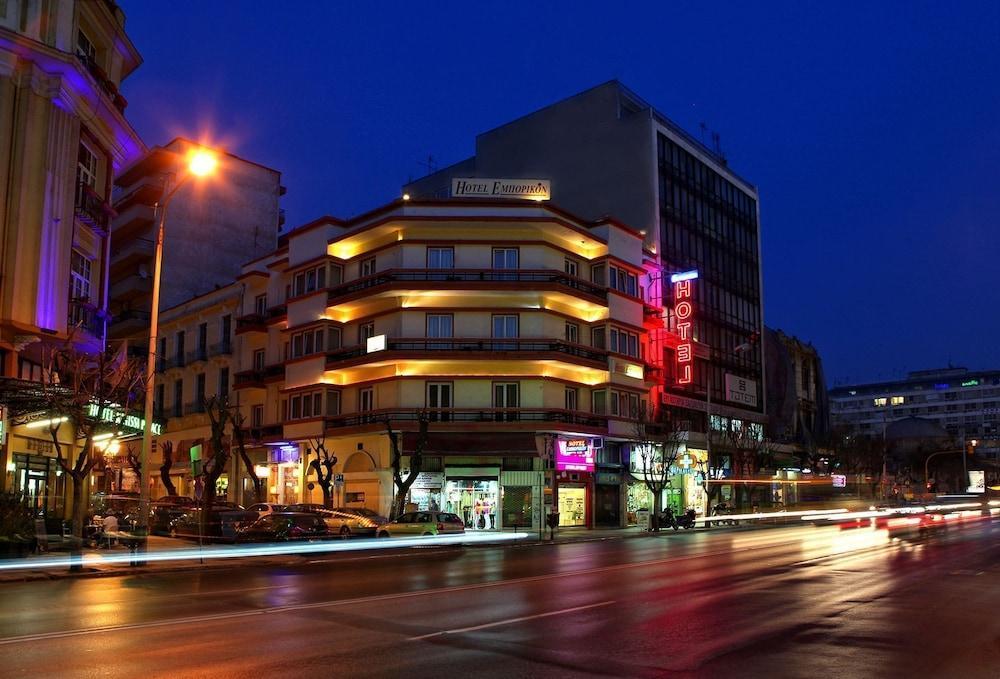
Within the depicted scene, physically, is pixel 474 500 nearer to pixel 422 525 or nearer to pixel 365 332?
pixel 365 332

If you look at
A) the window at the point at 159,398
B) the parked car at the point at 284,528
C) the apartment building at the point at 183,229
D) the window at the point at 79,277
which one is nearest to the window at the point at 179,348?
the apartment building at the point at 183,229

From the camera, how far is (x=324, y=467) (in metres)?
48.2

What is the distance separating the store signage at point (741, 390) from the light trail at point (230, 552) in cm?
3102

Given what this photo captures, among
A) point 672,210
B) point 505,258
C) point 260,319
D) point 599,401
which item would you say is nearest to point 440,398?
point 505,258

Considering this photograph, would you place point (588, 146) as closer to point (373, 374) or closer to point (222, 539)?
point (373, 374)

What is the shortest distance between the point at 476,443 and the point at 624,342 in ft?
36.3

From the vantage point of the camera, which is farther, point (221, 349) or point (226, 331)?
point (226, 331)

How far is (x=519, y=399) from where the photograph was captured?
151ft

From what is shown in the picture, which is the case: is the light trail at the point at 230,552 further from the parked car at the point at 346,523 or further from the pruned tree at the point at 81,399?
the parked car at the point at 346,523

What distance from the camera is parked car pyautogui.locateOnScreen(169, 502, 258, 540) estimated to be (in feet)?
107

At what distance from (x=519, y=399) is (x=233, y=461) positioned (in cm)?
2026

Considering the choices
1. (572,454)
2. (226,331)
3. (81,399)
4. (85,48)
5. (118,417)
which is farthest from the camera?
(226,331)

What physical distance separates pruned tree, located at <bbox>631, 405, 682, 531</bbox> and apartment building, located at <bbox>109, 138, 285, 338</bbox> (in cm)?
3286

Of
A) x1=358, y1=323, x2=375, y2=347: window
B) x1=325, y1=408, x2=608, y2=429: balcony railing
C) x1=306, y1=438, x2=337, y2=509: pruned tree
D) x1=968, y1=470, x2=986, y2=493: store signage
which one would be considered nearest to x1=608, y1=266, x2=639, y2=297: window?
x1=325, y1=408, x2=608, y2=429: balcony railing
